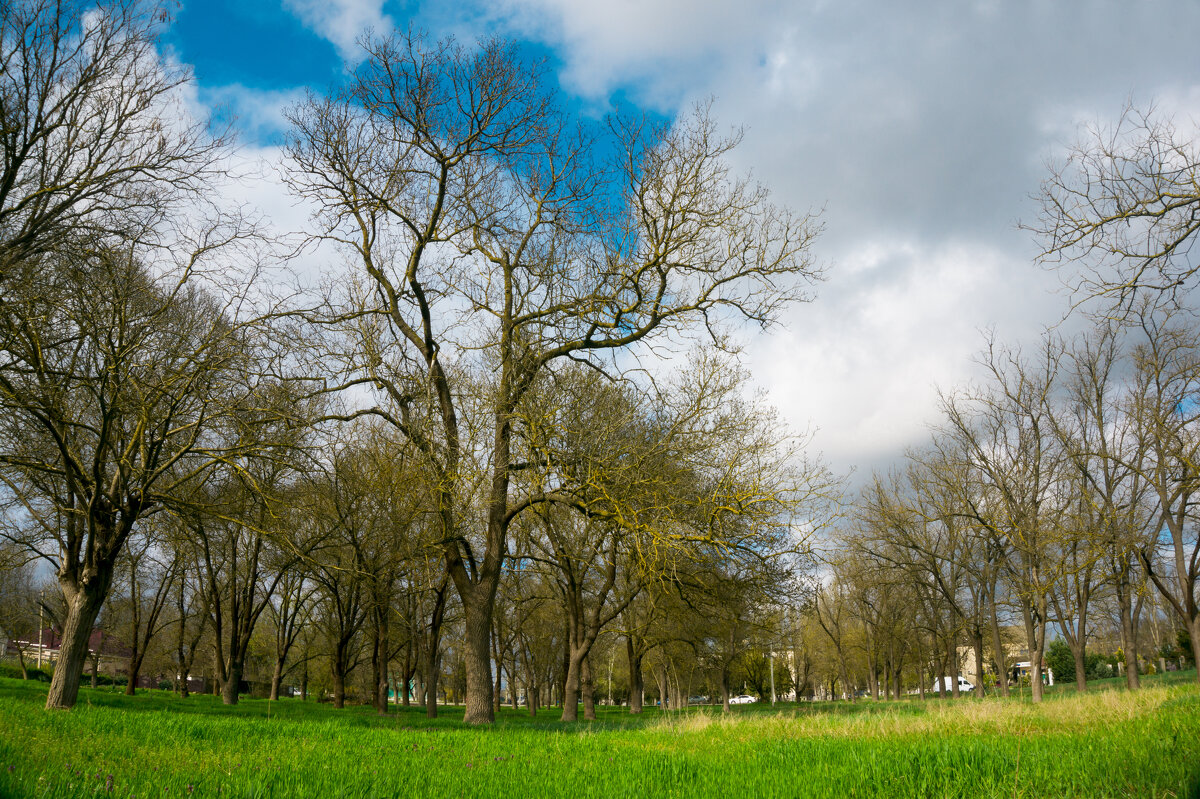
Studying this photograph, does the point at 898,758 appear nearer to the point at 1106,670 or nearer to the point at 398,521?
the point at 398,521

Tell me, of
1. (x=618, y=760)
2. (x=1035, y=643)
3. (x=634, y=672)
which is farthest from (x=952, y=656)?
(x=618, y=760)

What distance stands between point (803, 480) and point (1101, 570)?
764 inches

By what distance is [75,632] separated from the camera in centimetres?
1265

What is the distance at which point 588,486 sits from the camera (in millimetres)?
13148

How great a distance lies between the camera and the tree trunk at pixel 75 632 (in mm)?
12047

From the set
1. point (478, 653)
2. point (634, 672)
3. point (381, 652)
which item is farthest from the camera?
point (634, 672)

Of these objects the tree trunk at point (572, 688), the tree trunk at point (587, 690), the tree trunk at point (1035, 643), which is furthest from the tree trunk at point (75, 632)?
the tree trunk at point (1035, 643)

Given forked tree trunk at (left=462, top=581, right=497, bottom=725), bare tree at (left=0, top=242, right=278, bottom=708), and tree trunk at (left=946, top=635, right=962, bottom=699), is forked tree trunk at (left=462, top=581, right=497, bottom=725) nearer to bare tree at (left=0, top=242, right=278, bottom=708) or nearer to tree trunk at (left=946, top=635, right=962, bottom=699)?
bare tree at (left=0, top=242, right=278, bottom=708)

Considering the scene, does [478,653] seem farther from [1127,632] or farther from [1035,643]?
[1127,632]

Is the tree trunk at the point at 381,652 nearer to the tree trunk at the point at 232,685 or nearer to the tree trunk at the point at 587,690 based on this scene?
the tree trunk at the point at 232,685

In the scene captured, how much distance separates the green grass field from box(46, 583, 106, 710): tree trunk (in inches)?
121

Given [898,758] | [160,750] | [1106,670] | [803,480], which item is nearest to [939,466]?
[803,480]

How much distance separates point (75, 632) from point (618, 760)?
36.8 feet

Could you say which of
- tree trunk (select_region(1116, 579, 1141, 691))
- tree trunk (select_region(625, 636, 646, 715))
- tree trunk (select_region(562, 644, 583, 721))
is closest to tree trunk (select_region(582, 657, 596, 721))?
tree trunk (select_region(562, 644, 583, 721))
